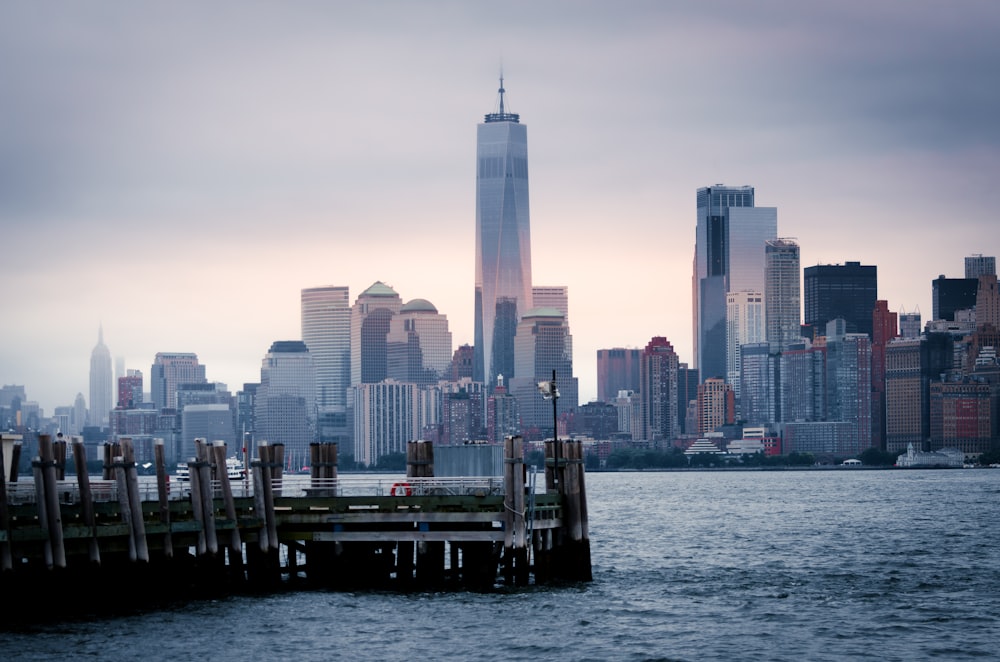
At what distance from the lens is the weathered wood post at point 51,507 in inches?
1932

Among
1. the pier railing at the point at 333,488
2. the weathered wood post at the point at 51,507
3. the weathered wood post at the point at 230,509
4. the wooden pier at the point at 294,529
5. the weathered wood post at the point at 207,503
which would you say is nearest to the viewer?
the weathered wood post at the point at 51,507

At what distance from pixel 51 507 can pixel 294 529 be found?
1138 centimetres

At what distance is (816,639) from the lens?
52625mm

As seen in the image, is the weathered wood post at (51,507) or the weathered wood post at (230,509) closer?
the weathered wood post at (51,507)

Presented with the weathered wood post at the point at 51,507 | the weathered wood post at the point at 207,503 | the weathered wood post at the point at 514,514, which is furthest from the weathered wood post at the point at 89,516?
the weathered wood post at the point at 514,514

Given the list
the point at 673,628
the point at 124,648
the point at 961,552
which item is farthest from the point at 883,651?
the point at 961,552

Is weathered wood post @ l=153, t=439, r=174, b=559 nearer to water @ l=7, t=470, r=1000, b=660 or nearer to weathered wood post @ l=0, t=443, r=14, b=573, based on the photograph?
water @ l=7, t=470, r=1000, b=660

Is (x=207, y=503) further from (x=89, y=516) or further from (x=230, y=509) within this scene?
(x=89, y=516)

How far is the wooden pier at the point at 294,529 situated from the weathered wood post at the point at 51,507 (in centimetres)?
103

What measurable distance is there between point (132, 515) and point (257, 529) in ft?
22.3

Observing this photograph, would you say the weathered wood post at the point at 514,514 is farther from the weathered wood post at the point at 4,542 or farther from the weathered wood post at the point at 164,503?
the weathered wood post at the point at 4,542

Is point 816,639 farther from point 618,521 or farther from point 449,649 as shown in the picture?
point 618,521

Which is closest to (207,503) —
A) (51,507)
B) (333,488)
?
(51,507)

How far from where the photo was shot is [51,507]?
49.1 m
